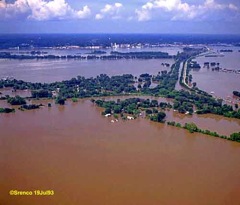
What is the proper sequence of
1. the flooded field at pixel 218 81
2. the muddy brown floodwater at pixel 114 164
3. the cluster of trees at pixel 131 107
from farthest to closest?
the flooded field at pixel 218 81
the cluster of trees at pixel 131 107
the muddy brown floodwater at pixel 114 164

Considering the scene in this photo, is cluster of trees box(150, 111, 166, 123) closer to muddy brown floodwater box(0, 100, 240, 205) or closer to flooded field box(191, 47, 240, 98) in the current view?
muddy brown floodwater box(0, 100, 240, 205)

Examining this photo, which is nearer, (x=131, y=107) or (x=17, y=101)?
(x=131, y=107)

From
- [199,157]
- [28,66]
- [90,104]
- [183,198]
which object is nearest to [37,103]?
[90,104]

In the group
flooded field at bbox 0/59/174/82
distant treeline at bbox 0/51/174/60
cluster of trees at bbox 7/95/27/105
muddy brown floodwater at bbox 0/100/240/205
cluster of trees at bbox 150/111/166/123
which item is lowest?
muddy brown floodwater at bbox 0/100/240/205

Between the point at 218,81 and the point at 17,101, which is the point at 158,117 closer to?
the point at 17,101

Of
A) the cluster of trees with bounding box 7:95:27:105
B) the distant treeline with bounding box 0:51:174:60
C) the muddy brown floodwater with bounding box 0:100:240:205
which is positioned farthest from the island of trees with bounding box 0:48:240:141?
the distant treeline with bounding box 0:51:174:60

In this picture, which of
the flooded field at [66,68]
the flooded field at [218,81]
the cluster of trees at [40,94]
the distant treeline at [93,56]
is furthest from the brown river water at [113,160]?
the distant treeline at [93,56]

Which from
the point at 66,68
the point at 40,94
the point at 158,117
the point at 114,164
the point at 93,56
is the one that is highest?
the point at 93,56

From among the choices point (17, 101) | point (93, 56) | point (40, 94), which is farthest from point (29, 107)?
point (93, 56)

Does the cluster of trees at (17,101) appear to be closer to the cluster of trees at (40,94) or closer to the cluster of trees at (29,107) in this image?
the cluster of trees at (29,107)
